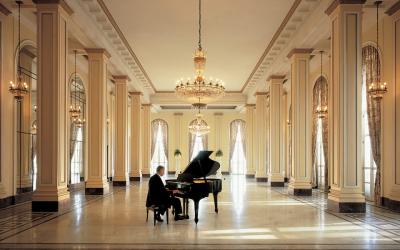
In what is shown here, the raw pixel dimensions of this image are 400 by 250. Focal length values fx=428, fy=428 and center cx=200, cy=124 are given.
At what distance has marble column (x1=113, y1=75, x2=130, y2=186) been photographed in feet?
55.8

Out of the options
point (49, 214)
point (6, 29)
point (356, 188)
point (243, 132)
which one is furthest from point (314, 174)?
point (243, 132)

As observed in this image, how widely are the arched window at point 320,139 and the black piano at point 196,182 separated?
7.19 m

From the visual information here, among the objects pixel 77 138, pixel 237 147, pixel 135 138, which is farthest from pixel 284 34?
pixel 237 147

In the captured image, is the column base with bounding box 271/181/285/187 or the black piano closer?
the black piano

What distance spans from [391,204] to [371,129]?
6.83 feet

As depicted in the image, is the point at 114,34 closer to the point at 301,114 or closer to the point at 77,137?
the point at 301,114

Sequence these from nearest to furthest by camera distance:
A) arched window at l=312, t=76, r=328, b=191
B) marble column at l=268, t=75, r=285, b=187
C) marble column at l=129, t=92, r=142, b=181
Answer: arched window at l=312, t=76, r=328, b=191 < marble column at l=268, t=75, r=285, b=187 < marble column at l=129, t=92, r=142, b=181

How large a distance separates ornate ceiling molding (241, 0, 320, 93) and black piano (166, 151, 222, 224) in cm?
432

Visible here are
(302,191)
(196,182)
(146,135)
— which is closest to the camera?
(196,182)

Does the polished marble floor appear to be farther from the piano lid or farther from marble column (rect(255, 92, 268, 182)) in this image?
marble column (rect(255, 92, 268, 182))

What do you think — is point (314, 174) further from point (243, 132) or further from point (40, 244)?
point (243, 132)

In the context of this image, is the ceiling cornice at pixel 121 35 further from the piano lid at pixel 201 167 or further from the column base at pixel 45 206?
the column base at pixel 45 206

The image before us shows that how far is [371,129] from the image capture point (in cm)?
1098

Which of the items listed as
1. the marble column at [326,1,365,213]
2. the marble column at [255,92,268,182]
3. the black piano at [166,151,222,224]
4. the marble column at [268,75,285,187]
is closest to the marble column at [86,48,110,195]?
the black piano at [166,151,222,224]
